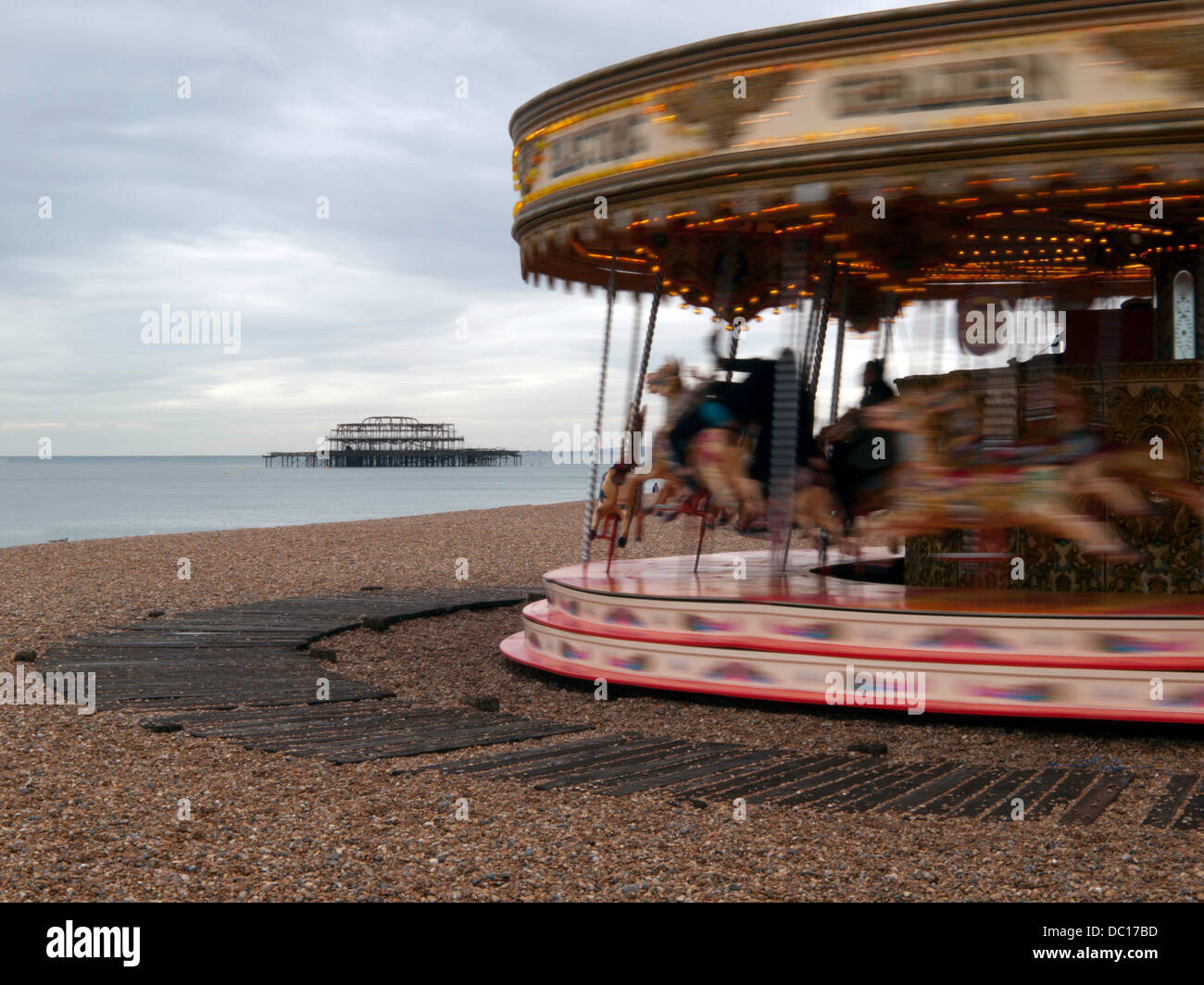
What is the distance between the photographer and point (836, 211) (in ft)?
26.8

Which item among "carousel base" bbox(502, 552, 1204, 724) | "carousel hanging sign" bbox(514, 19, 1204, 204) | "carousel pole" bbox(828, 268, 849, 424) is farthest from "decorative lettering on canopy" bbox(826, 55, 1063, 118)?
"carousel pole" bbox(828, 268, 849, 424)

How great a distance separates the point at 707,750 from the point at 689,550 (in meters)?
14.5

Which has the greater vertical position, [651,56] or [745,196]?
[651,56]

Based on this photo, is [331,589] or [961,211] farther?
[331,589]

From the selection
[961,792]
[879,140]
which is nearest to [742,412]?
[879,140]

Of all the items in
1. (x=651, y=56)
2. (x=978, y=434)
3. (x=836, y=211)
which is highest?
(x=651, y=56)

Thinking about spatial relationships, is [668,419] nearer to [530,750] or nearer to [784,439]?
[784,439]

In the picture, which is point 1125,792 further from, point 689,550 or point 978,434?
point 689,550

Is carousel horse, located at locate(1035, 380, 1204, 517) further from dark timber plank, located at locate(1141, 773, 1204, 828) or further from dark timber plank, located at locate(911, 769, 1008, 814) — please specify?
dark timber plank, located at locate(911, 769, 1008, 814)

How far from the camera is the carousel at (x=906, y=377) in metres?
6.97

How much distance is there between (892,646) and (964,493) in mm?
1311

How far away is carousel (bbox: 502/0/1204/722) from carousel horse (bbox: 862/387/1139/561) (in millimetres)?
22

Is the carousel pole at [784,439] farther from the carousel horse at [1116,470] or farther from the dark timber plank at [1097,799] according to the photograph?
the dark timber plank at [1097,799]
